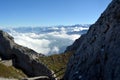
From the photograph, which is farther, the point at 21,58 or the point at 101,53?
the point at 21,58

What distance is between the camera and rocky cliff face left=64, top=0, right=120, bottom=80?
63.4 feet

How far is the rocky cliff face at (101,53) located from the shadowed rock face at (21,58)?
184 ft

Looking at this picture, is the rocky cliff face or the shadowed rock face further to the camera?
the shadowed rock face

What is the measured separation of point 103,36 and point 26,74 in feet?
207

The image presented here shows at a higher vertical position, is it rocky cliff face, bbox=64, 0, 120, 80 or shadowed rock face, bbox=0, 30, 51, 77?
rocky cliff face, bbox=64, 0, 120, 80

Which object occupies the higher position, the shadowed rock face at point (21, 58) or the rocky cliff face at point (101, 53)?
the rocky cliff face at point (101, 53)

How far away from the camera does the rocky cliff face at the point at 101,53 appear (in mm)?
19328

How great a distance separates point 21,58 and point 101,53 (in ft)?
220

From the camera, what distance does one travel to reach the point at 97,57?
70.6 feet

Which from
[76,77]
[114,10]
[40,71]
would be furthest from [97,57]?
[40,71]

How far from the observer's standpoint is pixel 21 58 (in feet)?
284

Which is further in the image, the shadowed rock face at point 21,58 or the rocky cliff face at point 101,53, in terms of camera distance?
the shadowed rock face at point 21,58

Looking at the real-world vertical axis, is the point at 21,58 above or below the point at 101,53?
below

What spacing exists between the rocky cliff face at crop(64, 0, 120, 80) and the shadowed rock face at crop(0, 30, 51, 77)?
184ft
